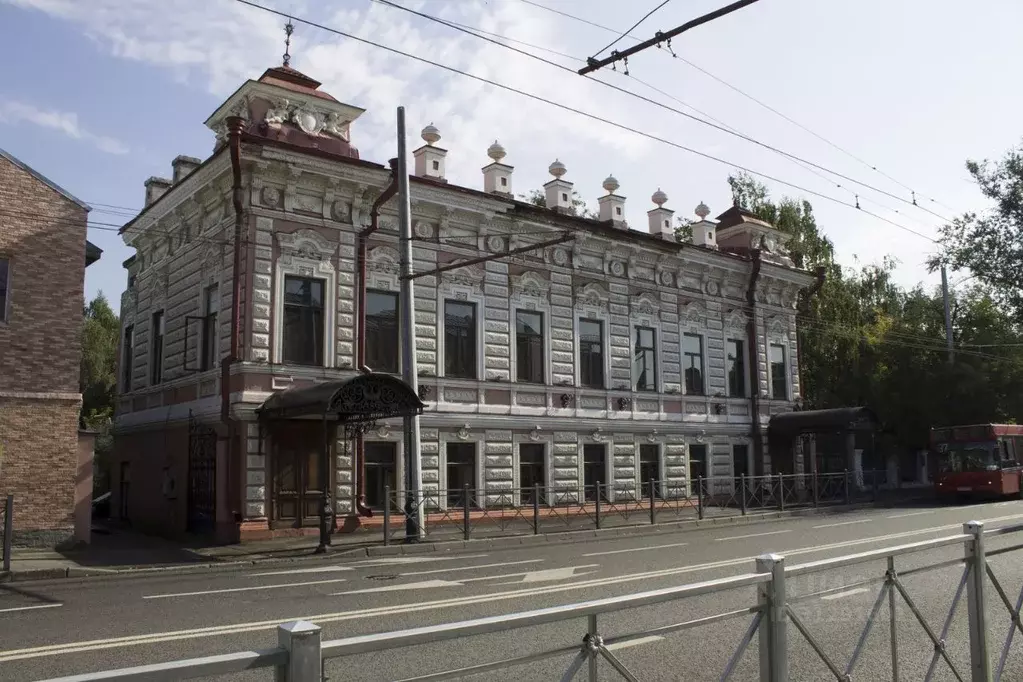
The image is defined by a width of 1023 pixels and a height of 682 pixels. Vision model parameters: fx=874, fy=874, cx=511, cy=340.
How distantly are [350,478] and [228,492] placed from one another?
8.90 feet

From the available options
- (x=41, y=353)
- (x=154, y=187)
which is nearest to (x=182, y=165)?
(x=154, y=187)

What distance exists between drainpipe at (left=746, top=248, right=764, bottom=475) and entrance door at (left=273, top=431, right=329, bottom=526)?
1605 cm

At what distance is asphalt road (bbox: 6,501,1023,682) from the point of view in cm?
365

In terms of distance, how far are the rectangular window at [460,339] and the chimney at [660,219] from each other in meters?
8.22

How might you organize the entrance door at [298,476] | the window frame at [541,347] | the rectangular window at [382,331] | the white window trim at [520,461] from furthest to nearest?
the window frame at [541,347] → the white window trim at [520,461] → the rectangular window at [382,331] → the entrance door at [298,476]

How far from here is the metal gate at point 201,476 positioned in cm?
1980

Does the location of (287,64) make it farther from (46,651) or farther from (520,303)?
(46,651)

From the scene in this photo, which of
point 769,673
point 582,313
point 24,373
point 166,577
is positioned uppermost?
point 582,313

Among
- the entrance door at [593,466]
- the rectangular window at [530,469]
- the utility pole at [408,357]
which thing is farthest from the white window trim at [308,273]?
the entrance door at [593,466]

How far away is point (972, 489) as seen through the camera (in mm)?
31141

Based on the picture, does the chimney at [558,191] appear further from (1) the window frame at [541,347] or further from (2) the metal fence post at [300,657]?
(2) the metal fence post at [300,657]

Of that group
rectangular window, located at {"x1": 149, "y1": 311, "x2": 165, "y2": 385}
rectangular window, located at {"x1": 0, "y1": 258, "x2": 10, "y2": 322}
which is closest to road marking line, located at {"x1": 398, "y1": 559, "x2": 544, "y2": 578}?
rectangular window, located at {"x1": 0, "y1": 258, "x2": 10, "y2": 322}

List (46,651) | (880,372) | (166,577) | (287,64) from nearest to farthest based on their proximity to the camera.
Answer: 1. (46,651)
2. (166,577)
3. (287,64)
4. (880,372)

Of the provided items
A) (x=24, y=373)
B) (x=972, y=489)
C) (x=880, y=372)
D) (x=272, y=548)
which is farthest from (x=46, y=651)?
(x=880, y=372)
